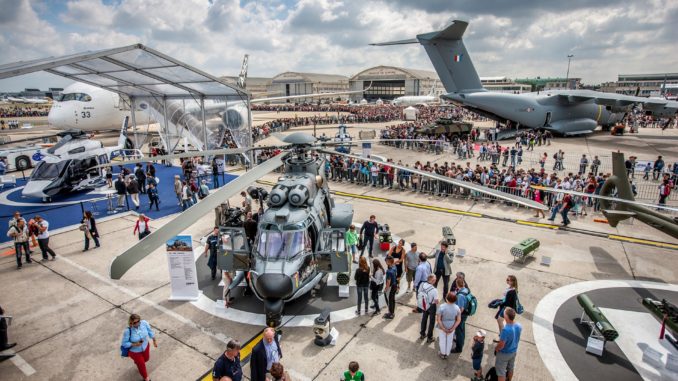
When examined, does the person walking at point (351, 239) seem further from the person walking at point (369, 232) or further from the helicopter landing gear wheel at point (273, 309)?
the helicopter landing gear wheel at point (273, 309)

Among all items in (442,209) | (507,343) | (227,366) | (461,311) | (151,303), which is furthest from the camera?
(442,209)

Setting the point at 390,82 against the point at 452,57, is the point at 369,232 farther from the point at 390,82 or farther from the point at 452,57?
the point at 390,82

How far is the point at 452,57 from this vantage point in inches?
1294

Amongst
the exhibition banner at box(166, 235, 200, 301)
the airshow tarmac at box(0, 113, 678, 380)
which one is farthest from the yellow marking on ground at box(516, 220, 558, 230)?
the exhibition banner at box(166, 235, 200, 301)

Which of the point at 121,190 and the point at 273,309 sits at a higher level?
the point at 121,190

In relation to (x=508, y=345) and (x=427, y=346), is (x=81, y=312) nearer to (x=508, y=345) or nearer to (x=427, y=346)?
(x=427, y=346)

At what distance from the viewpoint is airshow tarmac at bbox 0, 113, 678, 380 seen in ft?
24.9

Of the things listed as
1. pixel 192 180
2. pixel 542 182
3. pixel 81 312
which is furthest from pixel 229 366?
pixel 542 182

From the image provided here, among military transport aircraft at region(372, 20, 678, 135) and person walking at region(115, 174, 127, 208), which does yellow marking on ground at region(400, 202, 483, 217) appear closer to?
person walking at region(115, 174, 127, 208)

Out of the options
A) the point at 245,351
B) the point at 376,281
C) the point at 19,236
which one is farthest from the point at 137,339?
the point at 19,236

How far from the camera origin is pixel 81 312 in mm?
9586

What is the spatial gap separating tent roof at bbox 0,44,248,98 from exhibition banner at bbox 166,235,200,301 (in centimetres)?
672

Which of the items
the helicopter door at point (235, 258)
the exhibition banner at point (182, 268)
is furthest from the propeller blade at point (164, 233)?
the exhibition banner at point (182, 268)

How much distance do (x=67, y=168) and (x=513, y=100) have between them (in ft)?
116
